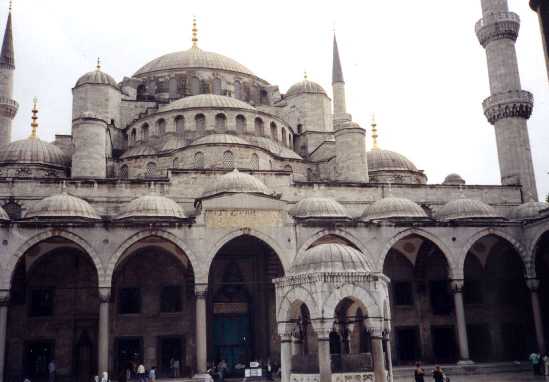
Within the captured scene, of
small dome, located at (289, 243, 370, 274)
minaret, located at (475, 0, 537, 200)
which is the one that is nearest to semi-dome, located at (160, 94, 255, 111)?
minaret, located at (475, 0, 537, 200)

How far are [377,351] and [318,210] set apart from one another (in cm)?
1040

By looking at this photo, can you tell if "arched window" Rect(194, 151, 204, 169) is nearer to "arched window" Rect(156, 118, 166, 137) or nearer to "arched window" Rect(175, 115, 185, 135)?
"arched window" Rect(175, 115, 185, 135)

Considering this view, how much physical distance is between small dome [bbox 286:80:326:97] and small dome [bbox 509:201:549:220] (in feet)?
38.8

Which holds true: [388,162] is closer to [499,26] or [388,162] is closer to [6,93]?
[499,26]

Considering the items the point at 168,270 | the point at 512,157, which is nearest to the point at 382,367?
the point at 168,270

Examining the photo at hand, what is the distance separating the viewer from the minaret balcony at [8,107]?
86.8 ft

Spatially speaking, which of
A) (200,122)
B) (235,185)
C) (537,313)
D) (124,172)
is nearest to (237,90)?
(200,122)

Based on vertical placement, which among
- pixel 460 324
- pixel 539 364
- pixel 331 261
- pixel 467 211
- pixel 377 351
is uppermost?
pixel 467 211

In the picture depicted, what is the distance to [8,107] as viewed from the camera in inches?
1046

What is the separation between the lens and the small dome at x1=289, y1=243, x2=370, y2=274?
11016 mm

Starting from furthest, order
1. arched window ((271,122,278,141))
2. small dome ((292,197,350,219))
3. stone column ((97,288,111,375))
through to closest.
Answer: arched window ((271,122,278,141)), small dome ((292,197,350,219)), stone column ((97,288,111,375))

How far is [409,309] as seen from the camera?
73.7 feet

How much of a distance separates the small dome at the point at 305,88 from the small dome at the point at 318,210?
422 inches

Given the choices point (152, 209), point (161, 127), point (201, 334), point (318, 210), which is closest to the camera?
point (201, 334)
